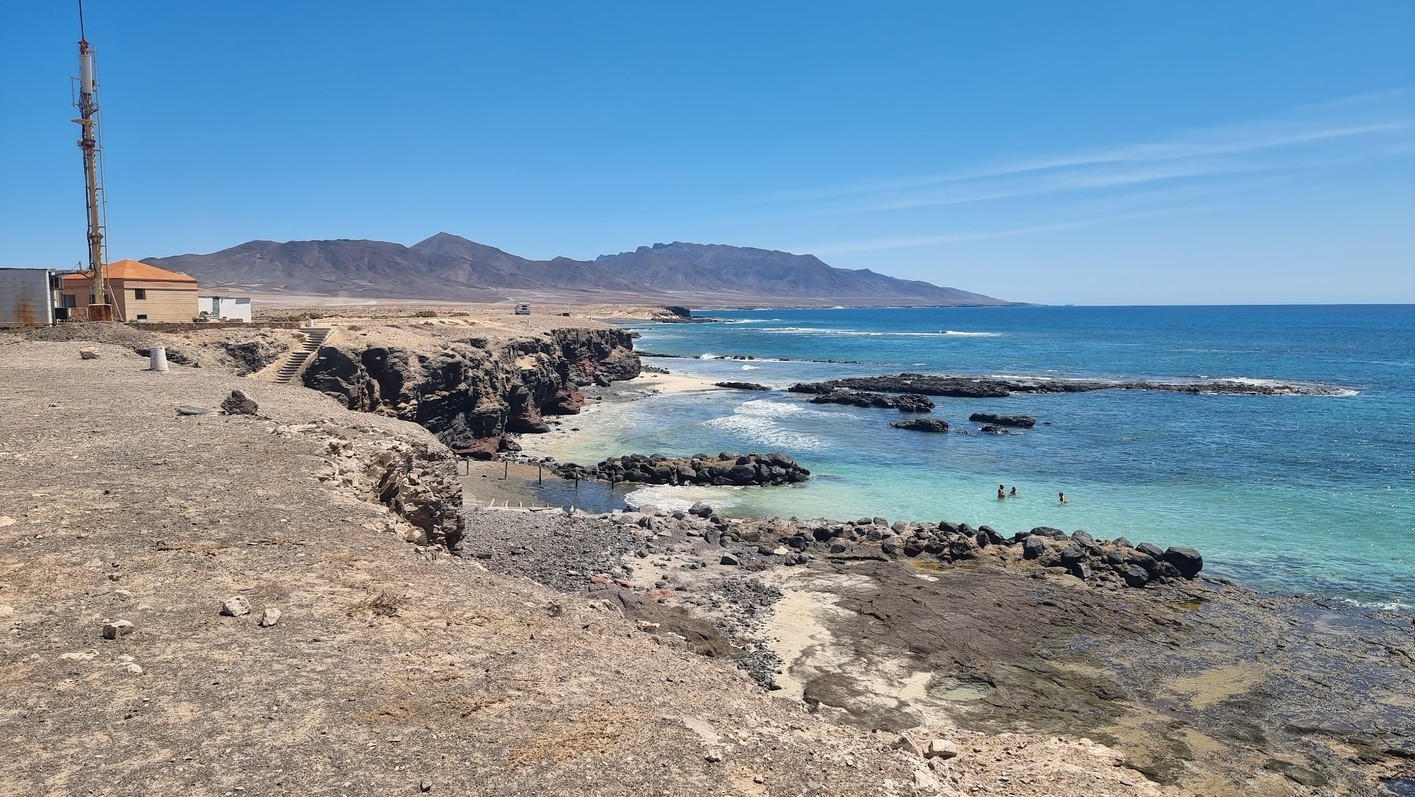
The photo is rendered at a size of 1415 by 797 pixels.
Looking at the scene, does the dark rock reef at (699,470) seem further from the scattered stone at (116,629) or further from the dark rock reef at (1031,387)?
the dark rock reef at (1031,387)

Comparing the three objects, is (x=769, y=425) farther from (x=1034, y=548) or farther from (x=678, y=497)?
(x=1034, y=548)

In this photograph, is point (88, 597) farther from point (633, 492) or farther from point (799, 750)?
point (633, 492)

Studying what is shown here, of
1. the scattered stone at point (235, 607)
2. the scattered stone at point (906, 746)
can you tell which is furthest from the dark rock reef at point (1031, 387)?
the scattered stone at point (235, 607)

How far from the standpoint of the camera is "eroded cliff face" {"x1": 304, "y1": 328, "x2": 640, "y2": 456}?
31.5 meters

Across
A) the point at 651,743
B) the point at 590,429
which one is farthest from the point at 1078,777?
the point at 590,429

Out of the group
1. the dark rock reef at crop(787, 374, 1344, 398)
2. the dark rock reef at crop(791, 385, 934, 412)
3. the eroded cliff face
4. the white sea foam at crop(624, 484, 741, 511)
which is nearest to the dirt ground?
the white sea foam at crop(624, 484, 741, 511)

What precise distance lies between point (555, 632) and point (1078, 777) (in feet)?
22.2

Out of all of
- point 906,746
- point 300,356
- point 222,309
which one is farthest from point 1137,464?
point 222,309

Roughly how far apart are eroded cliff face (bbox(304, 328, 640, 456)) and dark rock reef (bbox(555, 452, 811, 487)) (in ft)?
19.4

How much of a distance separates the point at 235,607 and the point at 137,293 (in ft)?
125

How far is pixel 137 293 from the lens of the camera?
39.2 m

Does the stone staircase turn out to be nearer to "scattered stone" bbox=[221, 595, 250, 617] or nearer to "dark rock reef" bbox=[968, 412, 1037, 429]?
"scattered stone" bbox=[221, 595, 250, 617]

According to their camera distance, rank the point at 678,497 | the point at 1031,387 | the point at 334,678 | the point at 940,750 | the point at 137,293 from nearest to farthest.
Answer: the point at 334,678, the point at 940,750, the point at 678,497, the point at 137,293, the point at 1031,387

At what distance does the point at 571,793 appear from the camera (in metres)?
6.75
